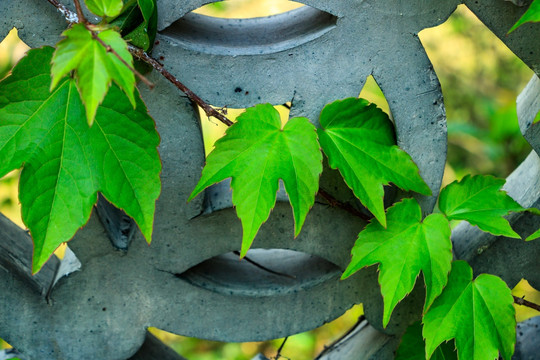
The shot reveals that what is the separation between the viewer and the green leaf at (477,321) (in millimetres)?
834

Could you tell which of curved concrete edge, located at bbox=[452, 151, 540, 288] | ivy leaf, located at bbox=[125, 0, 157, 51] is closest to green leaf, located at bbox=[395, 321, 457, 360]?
curved concrete edge, located at bbox=[452, 151, 540, 288]

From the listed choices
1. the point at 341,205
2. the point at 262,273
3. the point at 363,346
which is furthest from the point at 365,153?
the point at 363,346

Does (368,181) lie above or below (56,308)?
above

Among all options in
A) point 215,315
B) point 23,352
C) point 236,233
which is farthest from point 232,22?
point 23,352

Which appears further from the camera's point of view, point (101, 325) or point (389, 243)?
point (101, 325)

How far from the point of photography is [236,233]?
94cm

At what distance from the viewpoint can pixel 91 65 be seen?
600mm

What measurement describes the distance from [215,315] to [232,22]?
1.51ft

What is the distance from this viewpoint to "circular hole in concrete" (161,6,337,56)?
842 mm

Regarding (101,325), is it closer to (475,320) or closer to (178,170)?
(178,170)

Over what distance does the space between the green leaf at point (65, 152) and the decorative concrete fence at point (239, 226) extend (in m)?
0.11

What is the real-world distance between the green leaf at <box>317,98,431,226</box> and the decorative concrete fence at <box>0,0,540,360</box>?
4cm

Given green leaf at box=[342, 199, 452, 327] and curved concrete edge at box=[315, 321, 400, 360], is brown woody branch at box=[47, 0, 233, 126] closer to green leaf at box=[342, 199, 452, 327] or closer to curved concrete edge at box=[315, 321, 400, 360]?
green leaf at box=[342, 199, 452, 327]

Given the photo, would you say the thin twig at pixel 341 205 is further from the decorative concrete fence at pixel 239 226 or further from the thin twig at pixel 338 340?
the thin twig at pixel 338 340
